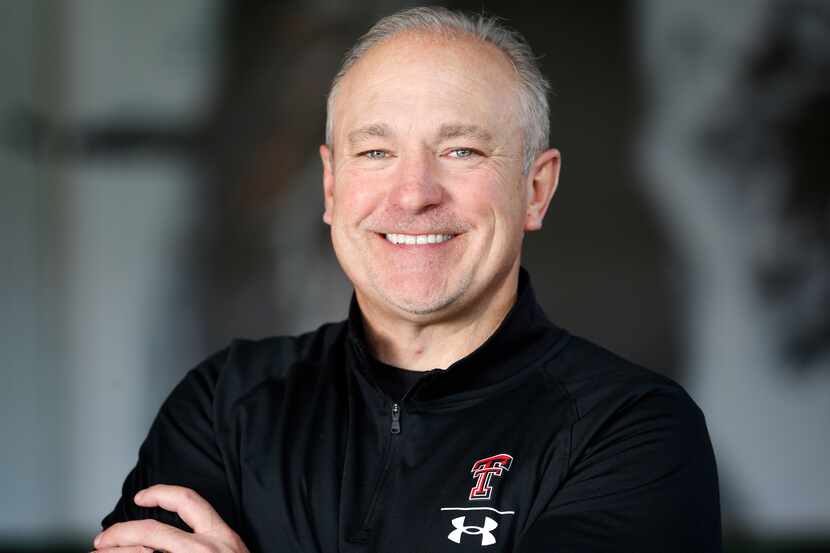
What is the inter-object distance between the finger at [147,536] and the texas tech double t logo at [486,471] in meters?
0.45

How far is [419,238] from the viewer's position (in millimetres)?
1931

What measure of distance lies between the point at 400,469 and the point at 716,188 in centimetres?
403

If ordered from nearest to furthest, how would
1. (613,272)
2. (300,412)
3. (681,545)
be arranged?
(681,545) < (300,412) < (613,272)

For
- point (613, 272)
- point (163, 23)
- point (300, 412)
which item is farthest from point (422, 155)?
point (163, 23)

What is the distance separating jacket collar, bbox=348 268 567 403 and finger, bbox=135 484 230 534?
351 mm

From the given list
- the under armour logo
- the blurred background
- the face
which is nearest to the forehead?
the face

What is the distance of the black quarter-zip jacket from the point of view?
5.53 feet

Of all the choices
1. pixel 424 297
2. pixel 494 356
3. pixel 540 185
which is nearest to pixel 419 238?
pixel 424 297

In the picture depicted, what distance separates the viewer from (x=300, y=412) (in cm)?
196

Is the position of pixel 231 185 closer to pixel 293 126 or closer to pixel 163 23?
pixel 293 126

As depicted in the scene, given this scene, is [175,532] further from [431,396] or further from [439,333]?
[439,333]

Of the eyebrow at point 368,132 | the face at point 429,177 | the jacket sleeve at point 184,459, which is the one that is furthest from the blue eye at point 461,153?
the jacket sleeve at point 184,459

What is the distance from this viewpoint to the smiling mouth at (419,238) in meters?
1.93

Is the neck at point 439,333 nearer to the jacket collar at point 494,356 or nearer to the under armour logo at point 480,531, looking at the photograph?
the jacket collar at point 494,356
